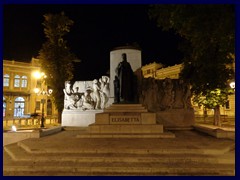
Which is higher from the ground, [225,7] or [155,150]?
[225,7]

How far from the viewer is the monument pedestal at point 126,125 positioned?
10047 mm

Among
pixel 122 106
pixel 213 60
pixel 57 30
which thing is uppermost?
pixel 57 30

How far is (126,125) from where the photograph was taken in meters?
10.3

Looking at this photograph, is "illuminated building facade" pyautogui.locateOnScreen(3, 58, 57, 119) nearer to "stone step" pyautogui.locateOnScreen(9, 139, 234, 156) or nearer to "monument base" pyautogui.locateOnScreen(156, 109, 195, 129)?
"monument base" pyautogui.locateOnScreen(156, 109, 195, 129)

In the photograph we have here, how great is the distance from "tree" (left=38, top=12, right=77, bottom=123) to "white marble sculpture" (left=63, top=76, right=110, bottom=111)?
22.7ft

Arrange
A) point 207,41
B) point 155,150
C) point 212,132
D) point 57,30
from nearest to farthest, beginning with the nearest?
1. point 155,150
2. point 207,41
3. point 212,132
4. point 57,30

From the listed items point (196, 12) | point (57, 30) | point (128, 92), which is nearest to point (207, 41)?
point (196, 12)

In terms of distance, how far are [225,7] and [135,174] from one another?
5.30 meters

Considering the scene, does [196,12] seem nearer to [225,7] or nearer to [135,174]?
[225,7]

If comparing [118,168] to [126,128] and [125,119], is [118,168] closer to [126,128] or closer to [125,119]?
[126,128]

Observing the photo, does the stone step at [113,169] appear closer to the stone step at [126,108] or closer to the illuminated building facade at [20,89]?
the stone step at [126,108]

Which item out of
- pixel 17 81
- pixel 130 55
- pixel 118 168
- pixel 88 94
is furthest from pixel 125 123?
pixel 17 81

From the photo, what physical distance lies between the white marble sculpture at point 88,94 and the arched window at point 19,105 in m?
33.0

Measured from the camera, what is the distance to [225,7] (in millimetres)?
6559
